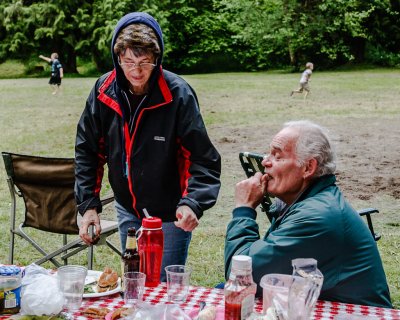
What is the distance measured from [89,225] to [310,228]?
1.17 m

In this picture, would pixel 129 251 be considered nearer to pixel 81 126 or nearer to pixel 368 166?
pixel 81 126

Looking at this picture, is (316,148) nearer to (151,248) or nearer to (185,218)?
(185,218)

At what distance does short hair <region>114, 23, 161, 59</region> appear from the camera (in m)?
2.74

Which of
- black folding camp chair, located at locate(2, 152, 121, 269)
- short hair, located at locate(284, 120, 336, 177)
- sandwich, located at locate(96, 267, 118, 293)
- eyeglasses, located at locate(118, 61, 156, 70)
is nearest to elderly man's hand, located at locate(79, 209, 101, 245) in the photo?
sandwich, located at locate(96, 267, 118, 293)

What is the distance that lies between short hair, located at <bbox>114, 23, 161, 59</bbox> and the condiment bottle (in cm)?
120

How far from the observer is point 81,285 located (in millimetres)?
2164

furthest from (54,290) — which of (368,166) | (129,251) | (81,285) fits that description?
(368,166)

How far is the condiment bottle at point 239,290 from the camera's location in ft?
6.29

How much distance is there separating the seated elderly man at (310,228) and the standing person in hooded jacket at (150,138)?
0.38 metres

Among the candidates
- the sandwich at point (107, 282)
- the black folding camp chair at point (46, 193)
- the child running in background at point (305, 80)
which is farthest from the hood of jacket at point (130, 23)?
the child running in background at point (305, 80)

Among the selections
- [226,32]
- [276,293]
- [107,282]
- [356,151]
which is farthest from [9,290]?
[226,32]

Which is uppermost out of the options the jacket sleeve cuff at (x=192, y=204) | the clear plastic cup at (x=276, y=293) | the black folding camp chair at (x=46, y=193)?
the jacket sleeve cuff at (x=192, y=204)

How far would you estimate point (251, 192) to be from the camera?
254 cm

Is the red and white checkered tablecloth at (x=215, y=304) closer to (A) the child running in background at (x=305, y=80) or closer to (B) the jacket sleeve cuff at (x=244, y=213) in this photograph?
(B) the jacket sleeve cuff at (x=244, y=213)
